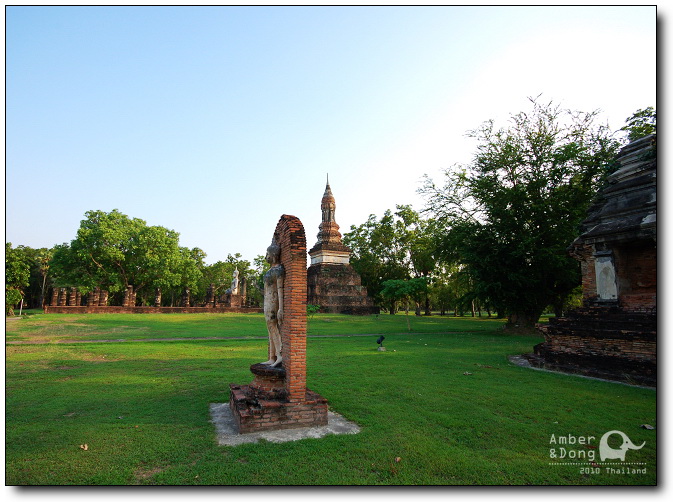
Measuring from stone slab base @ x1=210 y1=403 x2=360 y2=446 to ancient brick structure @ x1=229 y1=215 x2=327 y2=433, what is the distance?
93 mm

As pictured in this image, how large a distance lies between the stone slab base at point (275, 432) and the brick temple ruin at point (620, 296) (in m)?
6.96

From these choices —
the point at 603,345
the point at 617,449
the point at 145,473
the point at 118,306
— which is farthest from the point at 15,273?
the point at 617,449

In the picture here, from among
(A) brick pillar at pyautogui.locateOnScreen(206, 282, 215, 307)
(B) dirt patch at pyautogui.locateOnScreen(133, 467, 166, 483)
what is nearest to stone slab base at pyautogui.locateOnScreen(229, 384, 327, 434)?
(B) dirt patch at pyautogui.locateOnScreen(133, 467, 166, 483)

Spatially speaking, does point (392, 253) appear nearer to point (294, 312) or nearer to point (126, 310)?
point (126, 310)

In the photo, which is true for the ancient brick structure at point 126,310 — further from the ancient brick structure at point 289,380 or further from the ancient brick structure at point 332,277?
the ancient brick structure at point 289,380

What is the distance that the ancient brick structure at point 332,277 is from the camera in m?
38.1

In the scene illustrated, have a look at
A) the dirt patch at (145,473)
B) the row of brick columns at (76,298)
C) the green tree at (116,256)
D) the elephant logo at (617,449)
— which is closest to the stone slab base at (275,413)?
the dirt patch at (145,473)

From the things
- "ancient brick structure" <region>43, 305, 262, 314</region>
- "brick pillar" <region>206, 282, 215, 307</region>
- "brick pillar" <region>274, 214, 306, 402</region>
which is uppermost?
"brick pillar" <region>274, 214, 306, 402</region>

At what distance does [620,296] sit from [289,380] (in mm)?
9006

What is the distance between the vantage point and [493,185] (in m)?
20.2

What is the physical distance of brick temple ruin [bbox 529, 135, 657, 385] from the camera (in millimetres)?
8914

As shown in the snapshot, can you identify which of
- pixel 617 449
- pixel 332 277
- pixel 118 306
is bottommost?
pixel 118 306

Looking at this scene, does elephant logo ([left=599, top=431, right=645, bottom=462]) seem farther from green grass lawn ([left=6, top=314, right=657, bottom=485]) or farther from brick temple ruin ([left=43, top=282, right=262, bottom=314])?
brick temple ruin ([left=43, top=282, right=262, bottom=314])

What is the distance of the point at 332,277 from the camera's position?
39.8 m
